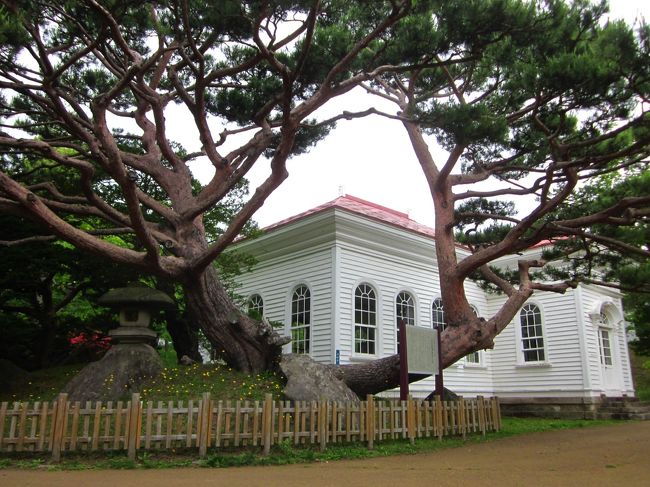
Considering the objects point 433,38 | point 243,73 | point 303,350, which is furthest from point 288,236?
point 433,38

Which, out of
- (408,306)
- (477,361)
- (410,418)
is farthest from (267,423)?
(477,361)

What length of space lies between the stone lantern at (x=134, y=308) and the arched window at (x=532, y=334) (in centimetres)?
1443

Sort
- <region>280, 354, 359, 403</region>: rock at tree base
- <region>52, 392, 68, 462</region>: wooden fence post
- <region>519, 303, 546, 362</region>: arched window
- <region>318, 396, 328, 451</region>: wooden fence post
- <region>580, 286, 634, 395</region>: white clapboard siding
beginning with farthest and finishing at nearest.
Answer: <region>519, 303, 546, 362</region>: arched window, <region>580, 286, 634, 395</region>: white clapboard siding, <region>280, 354, 359, 403</region>: rock at tree base, <region>318, 396, 328, 451</region>: wooden fence post, <region>52, 392, 68, 462</region>: wooden fence post

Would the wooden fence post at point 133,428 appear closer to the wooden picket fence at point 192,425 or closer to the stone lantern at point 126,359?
the wooden picket fence at point 192,425

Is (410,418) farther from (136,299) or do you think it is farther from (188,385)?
(136,299)

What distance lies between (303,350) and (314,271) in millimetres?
2320

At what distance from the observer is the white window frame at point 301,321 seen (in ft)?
50.7

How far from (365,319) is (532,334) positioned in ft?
26.3

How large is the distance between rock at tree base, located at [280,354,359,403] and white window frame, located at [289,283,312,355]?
517 cm

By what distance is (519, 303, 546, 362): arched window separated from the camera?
1958 cm

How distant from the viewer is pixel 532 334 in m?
19.9

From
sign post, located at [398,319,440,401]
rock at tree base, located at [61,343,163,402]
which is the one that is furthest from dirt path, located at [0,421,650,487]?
rock at tree base, located at [61,343,163,402]

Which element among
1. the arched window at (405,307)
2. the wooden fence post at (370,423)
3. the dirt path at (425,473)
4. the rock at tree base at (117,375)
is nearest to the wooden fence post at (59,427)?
the dirt path at (425,473)

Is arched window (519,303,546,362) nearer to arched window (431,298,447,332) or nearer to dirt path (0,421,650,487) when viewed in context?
arched window (431,298,447,332)
